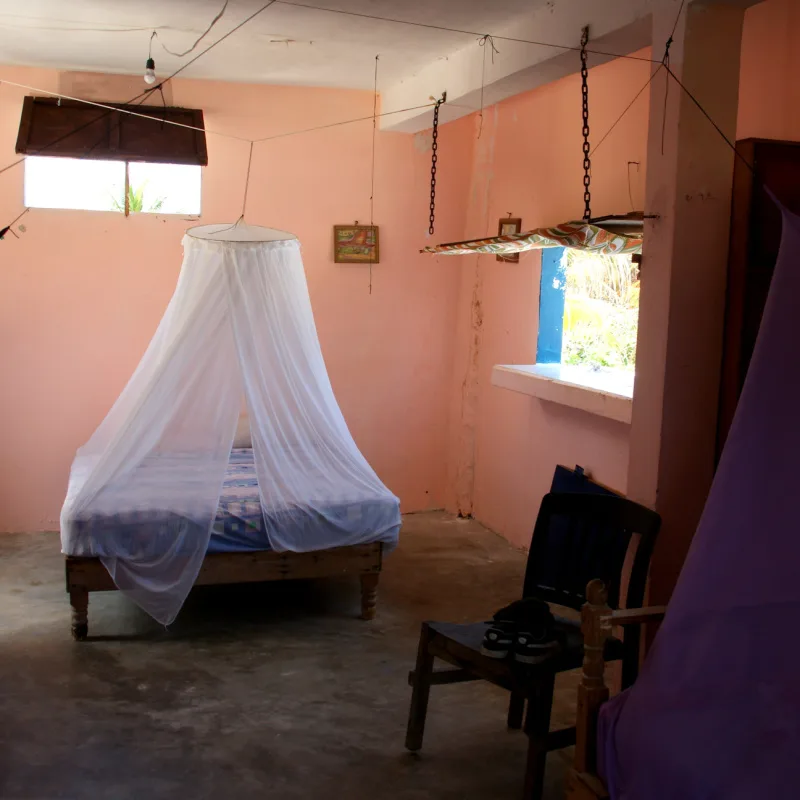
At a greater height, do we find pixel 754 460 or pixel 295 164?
pixel 295 164

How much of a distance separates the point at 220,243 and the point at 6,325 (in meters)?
1.81

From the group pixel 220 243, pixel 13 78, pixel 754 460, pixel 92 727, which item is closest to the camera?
pixel 754 460

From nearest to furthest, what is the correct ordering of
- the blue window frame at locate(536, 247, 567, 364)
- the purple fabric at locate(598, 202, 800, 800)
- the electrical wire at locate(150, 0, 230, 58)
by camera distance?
the purple fabric at locate(598, 202, 800, 800), the electrical wire at locate(150, 0, 230, 58), the blue window frame at locate(536, 247, 567, 364)

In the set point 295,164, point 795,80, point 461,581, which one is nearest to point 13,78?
point 295,164

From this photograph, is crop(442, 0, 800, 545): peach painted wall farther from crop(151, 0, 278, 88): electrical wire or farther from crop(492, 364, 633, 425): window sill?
crop(151, 0, 278, 88): electrical wire

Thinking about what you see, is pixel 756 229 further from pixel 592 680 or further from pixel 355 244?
pixel 355 244

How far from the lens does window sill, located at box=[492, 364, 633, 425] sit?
426 cm

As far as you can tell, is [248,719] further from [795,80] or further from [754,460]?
[795,80]

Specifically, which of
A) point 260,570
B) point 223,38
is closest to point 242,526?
point 260,570

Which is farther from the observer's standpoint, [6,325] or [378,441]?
[378,441]

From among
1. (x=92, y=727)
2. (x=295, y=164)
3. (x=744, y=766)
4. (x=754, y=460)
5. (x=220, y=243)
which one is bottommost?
(x=92, y=727)

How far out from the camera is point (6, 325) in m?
5.53

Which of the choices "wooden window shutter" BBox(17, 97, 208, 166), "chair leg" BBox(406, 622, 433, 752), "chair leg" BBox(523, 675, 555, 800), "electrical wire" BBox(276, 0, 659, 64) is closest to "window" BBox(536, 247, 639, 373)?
"electrical wire" BBox(276, 0, 659, 64)

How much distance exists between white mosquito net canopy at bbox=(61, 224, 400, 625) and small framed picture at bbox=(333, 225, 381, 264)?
4.08 ft
